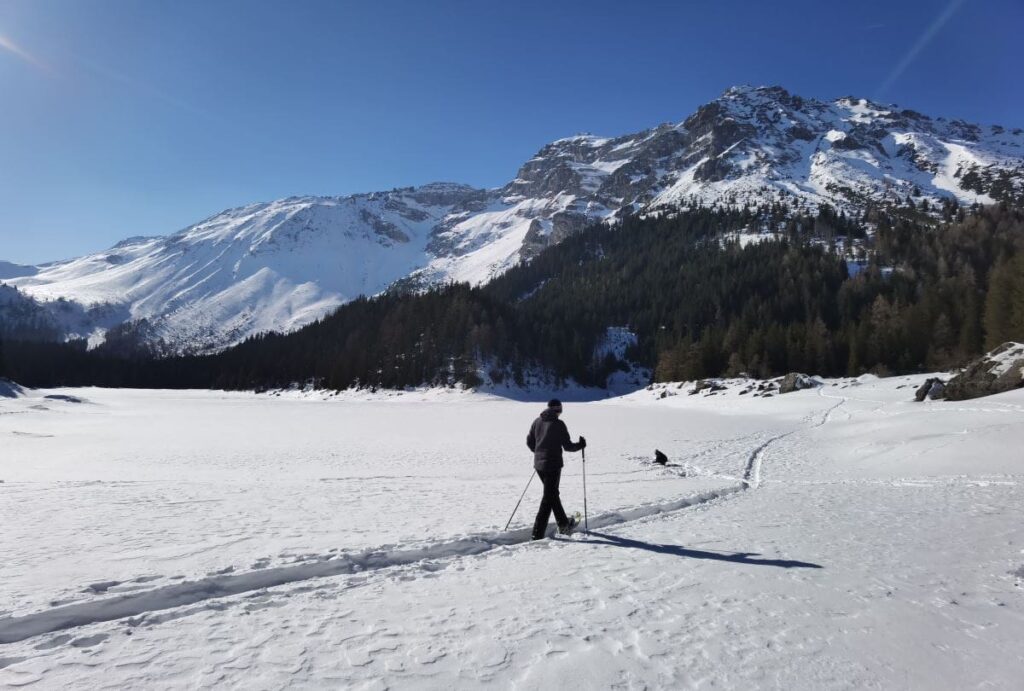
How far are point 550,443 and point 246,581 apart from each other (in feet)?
19.1

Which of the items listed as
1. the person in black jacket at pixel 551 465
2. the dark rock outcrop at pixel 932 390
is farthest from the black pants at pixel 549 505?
the dark rock outcrop at pixel 932 390

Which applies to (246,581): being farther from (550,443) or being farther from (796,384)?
(796,384)

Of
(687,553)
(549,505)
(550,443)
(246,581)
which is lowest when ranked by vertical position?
(687,553)

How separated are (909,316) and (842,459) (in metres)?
67.7

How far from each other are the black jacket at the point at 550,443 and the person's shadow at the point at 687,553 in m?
1.63

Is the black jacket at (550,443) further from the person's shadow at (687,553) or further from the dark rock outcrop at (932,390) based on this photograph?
the dark rock outcrop at (932,390)

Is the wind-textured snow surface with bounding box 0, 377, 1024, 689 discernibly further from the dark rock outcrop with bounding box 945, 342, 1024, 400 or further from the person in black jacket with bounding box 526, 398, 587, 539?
the dark rock outcrop with bounding box 945, 342, 1024, 400

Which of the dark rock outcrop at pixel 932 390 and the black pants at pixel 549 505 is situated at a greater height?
the dark rock outcrop at pixel 932 390

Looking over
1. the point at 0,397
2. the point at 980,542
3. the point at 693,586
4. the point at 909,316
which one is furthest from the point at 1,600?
the point at 909,316

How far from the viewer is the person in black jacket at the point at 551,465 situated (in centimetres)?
1031

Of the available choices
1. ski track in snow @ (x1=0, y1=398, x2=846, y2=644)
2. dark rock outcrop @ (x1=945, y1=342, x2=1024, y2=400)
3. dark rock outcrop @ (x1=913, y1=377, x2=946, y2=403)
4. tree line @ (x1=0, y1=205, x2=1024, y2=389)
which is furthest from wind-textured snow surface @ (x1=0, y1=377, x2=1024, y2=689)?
tree line @ (x1=0, y1=205, x2=1024, y2=389)

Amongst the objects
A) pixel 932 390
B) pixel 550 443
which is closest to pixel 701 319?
pixel 932 390

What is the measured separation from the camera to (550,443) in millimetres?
10547

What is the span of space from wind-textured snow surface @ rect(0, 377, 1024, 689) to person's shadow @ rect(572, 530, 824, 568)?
79mm
